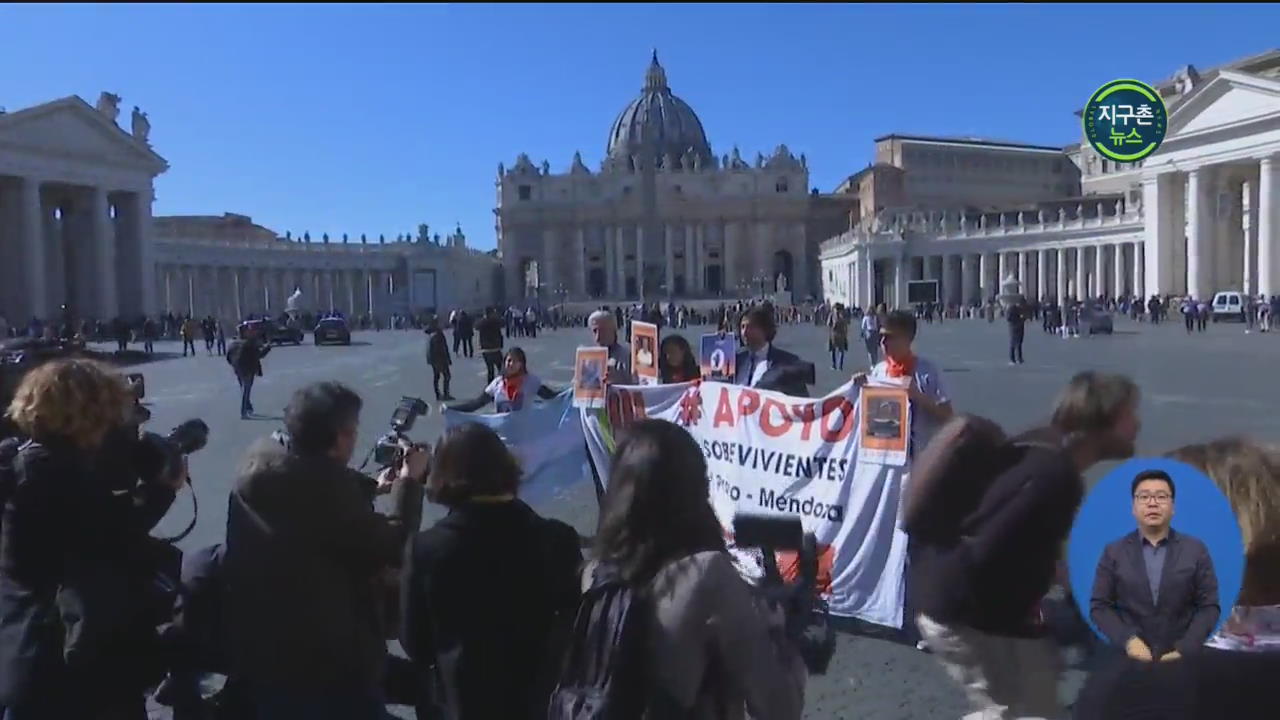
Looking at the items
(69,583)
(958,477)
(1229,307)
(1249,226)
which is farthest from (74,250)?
(958,477)

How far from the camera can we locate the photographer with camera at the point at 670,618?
2.48m

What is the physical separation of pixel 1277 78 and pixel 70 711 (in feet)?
156

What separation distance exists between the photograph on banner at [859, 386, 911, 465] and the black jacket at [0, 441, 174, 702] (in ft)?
10.5

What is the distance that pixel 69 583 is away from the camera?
10.4 feet

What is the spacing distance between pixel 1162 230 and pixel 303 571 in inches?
2128

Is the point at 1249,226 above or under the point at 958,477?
above

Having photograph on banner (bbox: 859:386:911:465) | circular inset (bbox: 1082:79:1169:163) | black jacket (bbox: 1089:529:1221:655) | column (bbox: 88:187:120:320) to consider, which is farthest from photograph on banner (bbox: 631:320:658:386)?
column (bbox: 88:187:120:320)

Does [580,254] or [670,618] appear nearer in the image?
[670,618]

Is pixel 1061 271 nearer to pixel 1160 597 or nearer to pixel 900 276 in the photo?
pixel 900 276

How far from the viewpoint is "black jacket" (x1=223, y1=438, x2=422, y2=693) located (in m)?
3.06

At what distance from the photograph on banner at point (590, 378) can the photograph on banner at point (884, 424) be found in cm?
207

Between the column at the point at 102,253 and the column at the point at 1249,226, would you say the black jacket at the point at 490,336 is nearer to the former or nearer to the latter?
the column at the point at 102,253

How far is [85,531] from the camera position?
314 cm

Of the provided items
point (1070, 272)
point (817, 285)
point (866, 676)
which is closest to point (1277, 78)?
point (1070, 272)
